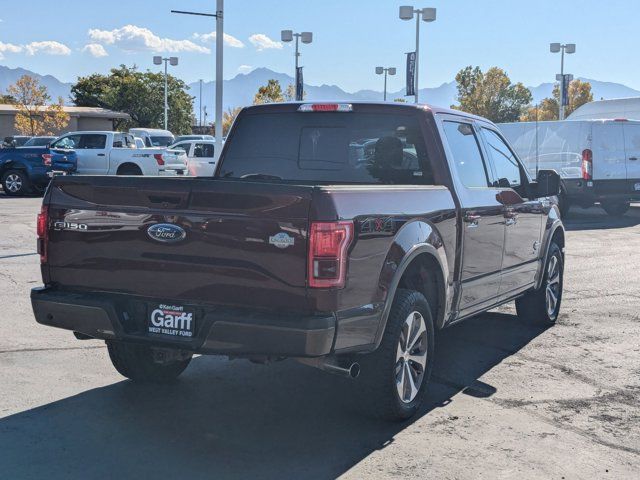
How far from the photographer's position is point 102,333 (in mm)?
4715

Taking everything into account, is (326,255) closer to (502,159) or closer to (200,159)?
(502,159)

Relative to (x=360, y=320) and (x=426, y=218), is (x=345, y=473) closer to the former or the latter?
(x=360, y=320)

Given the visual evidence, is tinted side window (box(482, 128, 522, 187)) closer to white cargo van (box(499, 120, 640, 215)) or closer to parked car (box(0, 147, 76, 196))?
white cargo van (box(499, 120, 640, 215))

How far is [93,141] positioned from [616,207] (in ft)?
49.0

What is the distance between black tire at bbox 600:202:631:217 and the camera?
20.5m

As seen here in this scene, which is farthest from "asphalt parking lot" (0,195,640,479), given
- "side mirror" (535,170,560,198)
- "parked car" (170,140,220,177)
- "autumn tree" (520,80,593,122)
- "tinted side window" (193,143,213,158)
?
"autumn tree" (520,80,593,122)

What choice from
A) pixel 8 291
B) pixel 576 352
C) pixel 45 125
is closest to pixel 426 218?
pixel 576 352

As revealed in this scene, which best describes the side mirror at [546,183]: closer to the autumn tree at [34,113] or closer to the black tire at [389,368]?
the black tire at [389,368]

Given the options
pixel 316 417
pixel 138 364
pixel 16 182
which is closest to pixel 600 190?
pixel 316 417

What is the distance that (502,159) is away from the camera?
7.16 metres

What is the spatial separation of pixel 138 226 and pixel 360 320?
1.30 meters

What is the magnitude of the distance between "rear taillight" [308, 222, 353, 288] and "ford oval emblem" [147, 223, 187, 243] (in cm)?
73

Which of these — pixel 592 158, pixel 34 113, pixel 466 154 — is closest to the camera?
pixel 466 154

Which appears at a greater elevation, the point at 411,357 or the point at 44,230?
the point at 44,230
